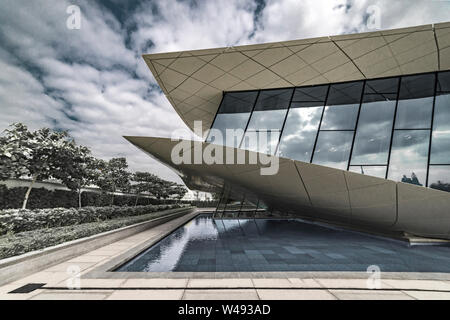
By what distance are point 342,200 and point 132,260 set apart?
921 centimetres

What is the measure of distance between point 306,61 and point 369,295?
8.38 metres

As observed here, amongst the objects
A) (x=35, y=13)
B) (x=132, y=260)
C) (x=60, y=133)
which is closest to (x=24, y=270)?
(x=132, y=260)

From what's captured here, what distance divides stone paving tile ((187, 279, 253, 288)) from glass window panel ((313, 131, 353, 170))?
720cm

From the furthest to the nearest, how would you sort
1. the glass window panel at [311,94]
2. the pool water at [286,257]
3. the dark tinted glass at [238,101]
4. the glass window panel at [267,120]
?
the dark tinted glass at [238,101] → the glass window panel at [267,120] → the glass window panel at [311,94] → the pool water at [286,257]

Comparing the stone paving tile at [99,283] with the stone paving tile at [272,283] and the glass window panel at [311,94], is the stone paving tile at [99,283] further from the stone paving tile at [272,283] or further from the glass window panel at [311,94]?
the glass window panel at [311,94]

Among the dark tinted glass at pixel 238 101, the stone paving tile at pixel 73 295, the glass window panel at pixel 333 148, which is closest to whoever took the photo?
the stone paving tile at pixel 73 295

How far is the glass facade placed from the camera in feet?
28.2

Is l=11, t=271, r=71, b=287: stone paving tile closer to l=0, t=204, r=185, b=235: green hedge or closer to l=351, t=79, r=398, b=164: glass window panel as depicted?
l=0, t=204, r=185, b=235: green hedge

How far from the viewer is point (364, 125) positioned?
30.8 feet

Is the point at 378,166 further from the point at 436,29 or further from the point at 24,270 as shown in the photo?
the point at 24,270

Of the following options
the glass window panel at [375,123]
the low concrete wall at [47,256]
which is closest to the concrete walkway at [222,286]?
the low concrete wall at [47,256]

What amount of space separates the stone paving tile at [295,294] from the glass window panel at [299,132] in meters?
6.82

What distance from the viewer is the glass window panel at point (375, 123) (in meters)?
8.95

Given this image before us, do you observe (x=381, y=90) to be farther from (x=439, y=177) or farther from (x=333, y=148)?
(x=439, y=177)
